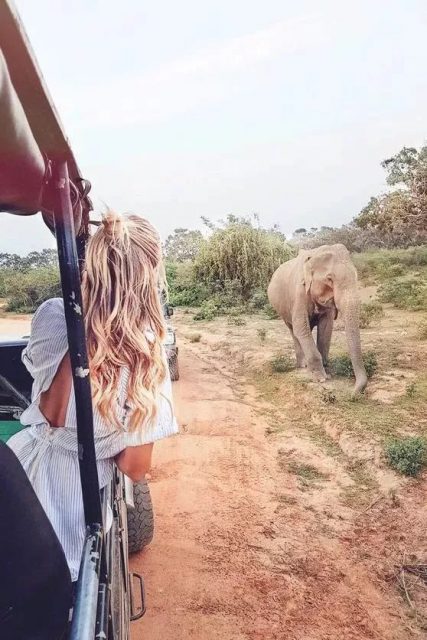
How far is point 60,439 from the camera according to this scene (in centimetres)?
178

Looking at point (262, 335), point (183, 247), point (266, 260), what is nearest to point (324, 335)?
point (262, 335)

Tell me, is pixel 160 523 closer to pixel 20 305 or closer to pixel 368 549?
pixel 368 549

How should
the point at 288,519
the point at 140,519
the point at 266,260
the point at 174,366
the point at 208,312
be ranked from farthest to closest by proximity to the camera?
the point at 266,260 < the point at 208,312 < the point at 174,366 < the point at 288,519 < the point at 140,519

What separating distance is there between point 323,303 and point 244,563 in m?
5.32

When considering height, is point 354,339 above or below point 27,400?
below

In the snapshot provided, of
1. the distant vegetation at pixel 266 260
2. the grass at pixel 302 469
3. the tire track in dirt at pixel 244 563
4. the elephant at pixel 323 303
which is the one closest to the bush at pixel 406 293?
the distant vegetation at pixel 266 260

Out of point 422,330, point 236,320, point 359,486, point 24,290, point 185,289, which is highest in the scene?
point 24,290

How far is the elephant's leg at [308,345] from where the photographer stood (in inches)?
323

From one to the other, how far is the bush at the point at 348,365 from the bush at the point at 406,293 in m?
4.17

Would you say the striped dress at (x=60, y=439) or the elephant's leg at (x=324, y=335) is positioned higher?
the striped dress at (x=60, y=439)

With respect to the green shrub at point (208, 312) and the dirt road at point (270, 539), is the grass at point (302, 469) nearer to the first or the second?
the dirt road at point (270, 539)

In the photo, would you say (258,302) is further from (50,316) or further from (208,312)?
(50,316)

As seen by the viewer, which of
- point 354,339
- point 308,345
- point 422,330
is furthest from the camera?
point 422,330

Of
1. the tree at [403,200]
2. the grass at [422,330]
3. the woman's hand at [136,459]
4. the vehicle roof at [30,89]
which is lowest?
the grass at [422,330]
